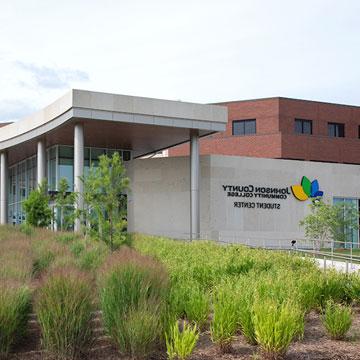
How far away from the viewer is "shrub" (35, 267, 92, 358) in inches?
294

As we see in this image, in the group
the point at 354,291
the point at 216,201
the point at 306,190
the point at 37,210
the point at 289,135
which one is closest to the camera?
the point at 354,291

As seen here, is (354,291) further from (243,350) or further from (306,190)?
(306,190)

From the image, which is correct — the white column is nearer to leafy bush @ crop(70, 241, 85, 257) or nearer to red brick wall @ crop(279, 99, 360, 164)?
leafy bush @ crop(70, 241, 85, 257)

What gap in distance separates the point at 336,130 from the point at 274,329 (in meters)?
50.0

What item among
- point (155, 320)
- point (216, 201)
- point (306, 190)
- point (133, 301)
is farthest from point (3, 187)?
point (155, 320)

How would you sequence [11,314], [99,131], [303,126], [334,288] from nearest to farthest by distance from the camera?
[11,314], [334,288], [99,131], [303,126]

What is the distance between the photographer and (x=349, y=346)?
309 inches

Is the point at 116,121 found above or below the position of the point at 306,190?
above

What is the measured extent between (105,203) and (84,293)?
13468 millimetres

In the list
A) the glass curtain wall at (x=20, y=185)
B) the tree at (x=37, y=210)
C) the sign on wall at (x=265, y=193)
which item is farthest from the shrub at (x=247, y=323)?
the glass curtain wall at (x=20, y=185)

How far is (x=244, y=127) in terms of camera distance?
54031mm

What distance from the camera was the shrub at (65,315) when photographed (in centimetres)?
746

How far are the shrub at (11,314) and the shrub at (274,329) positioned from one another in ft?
10.1

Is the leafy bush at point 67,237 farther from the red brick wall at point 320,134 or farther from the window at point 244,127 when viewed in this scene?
the window at point 244,127
